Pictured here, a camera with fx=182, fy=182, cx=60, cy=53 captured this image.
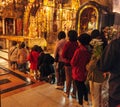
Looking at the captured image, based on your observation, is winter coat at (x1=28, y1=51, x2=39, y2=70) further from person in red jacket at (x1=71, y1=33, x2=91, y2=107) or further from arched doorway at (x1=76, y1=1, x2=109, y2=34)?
arched doorway at (x1=76, y1=1, x2=109, y2=34)

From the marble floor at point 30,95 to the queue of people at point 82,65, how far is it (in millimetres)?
235

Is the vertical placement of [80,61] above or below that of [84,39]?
below

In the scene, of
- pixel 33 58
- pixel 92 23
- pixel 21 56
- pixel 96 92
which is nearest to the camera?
pixel 96 92

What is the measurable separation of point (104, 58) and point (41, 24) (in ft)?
39.4

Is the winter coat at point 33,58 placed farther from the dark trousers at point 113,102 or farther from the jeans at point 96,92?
the dark trousers at point 113,102

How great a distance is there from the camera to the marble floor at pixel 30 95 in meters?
3.86

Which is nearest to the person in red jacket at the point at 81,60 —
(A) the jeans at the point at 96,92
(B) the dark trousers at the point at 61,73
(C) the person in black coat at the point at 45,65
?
(A) the jeans at the point at 96,92

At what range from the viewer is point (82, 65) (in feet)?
11.1

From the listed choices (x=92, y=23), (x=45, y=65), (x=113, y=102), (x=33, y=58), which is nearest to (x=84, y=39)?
(x=113, y=102)

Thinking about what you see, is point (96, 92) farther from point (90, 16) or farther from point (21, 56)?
point (90, 16)

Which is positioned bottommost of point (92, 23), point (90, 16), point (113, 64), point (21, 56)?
point (21, 56)

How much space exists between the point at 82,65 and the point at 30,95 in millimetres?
1657

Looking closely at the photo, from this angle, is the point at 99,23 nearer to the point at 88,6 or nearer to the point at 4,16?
the point at 88,6

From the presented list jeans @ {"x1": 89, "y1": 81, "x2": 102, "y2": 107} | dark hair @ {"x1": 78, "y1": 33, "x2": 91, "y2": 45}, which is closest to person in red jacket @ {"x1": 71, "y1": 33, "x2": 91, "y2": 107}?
dark hair @ {"x1": 78, "y1": 33, "x2": 91, "y2": 45}
